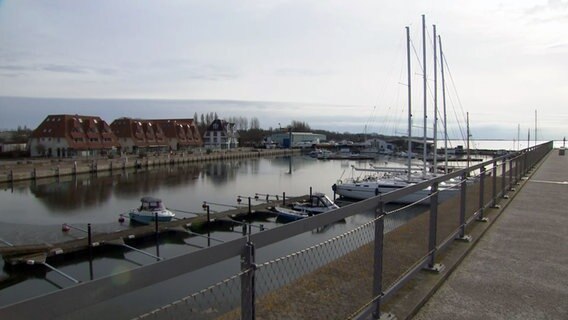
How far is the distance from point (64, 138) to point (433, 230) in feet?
273

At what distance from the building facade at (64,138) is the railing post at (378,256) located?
83.0 meters

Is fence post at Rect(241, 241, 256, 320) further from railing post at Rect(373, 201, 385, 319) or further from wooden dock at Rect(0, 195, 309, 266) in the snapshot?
wooden dock at Rect(0, 195, 309, 266)

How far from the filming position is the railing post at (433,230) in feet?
17.4

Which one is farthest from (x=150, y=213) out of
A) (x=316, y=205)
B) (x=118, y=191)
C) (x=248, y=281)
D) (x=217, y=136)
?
(x=217, y=136)

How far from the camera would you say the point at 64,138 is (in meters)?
78.1

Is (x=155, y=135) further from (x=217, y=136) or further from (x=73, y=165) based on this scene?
(x=73, y=165)

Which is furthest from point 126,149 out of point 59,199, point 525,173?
point 525,173

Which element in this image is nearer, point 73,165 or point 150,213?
point 150,213

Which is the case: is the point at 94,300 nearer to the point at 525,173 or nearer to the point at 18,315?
the point at 18,315

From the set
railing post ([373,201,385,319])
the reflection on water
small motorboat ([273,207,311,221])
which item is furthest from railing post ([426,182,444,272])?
the reflection on water

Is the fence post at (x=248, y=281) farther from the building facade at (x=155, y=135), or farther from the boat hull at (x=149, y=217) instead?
the building facade at (x=155, y=135)

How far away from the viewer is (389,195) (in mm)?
4035

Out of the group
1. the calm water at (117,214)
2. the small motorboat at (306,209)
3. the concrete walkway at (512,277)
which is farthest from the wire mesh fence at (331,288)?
the small motorboat at (306,209)

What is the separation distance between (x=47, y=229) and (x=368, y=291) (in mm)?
26967
